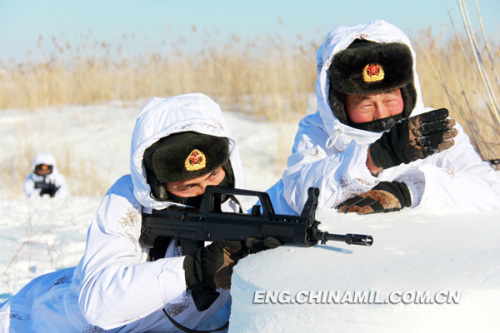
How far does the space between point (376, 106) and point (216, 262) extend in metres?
1.07

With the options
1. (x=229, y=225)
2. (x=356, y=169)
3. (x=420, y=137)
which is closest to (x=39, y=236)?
(x=229, y=225)

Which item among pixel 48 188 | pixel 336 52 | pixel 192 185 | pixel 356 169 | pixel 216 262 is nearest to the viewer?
pixel 216 262

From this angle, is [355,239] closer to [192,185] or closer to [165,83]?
[192,185]

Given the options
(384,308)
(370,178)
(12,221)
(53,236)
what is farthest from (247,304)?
(12,221)

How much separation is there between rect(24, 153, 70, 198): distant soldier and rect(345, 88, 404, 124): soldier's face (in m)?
4.98

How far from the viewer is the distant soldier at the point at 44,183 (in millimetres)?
6867

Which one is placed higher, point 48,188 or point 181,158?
point 181,158

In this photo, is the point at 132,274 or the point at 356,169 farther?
the point at 356,169

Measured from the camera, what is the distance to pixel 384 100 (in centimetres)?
262

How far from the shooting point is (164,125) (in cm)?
228

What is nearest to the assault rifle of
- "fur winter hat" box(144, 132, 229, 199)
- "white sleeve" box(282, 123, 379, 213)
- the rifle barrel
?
the rifle barrel

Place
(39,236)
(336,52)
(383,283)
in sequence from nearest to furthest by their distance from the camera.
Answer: (383,283), (336,52), (39,236)

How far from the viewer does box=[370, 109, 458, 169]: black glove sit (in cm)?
200

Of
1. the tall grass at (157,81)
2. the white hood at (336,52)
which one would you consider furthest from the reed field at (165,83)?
the white hood at (336,52)
